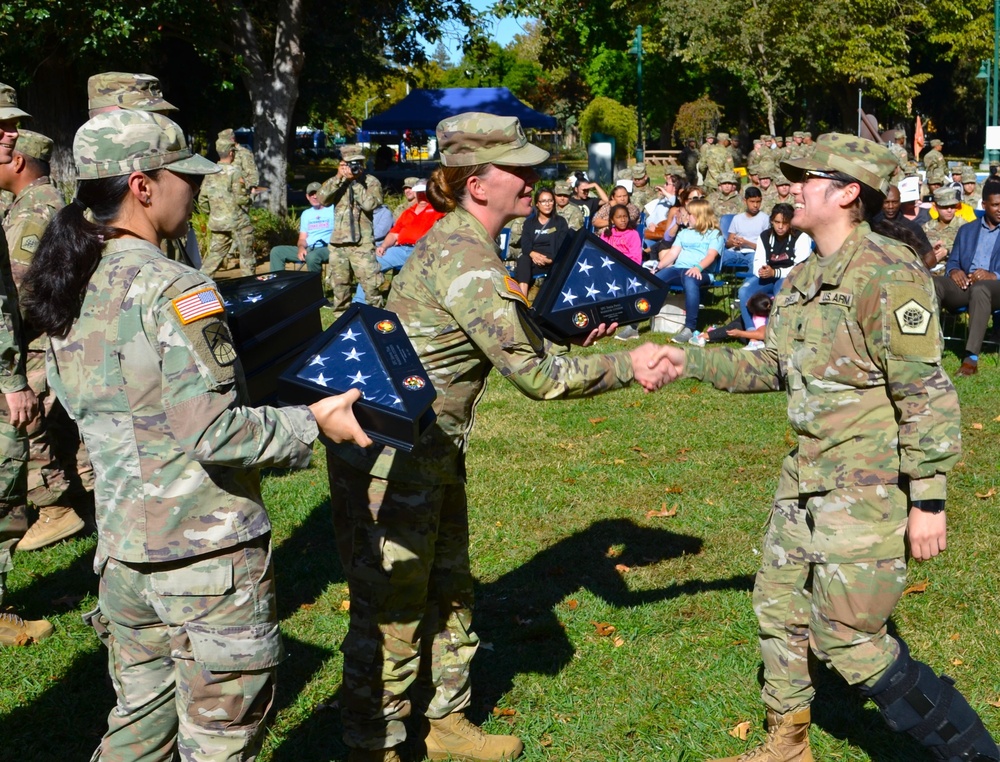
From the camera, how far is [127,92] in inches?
254

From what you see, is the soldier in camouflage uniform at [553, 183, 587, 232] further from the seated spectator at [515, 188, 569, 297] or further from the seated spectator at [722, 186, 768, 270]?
the seated spectator at [722, 186, 768, 270]

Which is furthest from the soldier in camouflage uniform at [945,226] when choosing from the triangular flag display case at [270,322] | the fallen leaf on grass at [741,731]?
the triangular flag display case at [270,322]

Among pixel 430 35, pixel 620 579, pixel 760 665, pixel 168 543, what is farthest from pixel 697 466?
pixel 430 35

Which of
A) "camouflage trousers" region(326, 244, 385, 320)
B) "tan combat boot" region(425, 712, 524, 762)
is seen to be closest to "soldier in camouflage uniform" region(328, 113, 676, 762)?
"tan combat boot" region(425, 712, 524, 762)

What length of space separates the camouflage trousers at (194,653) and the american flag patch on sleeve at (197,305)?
0.71 m

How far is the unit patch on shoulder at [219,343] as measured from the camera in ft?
9.85

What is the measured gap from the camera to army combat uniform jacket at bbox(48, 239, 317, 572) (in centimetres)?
298

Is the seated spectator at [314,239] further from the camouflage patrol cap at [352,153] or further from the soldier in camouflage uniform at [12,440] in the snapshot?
the soldier in camouflage uniform at [12,440]

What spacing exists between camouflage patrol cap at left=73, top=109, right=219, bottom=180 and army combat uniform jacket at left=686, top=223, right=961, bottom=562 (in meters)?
2.23

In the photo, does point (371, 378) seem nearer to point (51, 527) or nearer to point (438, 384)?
point (438, 384)

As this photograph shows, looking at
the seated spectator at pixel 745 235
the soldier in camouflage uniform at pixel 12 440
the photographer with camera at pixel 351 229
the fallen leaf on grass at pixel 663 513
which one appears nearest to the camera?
the soldier in camouflage uniform at pixel 12 440

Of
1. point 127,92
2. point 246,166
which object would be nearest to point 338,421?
point 127,92

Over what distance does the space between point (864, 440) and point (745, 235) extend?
437 inches

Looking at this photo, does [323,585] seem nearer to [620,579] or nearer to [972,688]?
[620,579]
